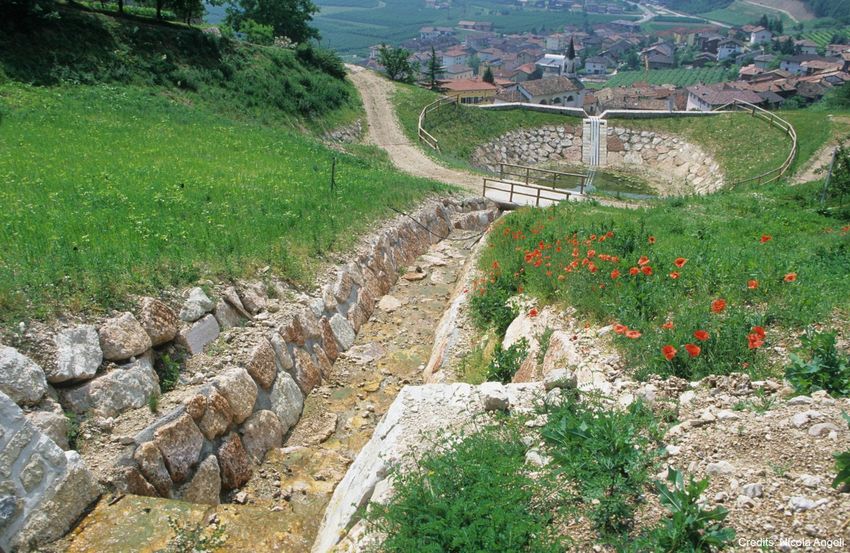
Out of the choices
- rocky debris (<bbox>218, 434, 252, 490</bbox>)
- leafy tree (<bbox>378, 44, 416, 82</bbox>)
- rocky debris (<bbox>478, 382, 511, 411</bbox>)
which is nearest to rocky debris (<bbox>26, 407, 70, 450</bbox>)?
rocky debris (<bbox>218, 434, 252, 490</bbox>)

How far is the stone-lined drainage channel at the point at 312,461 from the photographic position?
6.87 meters

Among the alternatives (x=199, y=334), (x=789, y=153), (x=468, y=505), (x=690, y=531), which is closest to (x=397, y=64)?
(x=789, y=153)

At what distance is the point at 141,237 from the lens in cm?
Result: 1092

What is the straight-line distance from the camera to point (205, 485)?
8.05m

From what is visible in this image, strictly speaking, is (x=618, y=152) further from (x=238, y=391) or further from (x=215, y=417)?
(x=215, y=417)

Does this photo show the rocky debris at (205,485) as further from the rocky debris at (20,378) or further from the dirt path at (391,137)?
the dirt path at (391,137)

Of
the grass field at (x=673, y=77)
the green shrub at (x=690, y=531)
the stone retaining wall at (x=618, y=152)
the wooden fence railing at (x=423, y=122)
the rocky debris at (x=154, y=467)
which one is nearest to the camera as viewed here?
the green shrub at (x=690, y=531)

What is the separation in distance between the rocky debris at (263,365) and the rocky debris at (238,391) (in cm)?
19

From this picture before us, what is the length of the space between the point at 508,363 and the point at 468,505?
15.3 feet

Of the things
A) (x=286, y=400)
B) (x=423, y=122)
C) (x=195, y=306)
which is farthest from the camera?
(x=423, y=122)

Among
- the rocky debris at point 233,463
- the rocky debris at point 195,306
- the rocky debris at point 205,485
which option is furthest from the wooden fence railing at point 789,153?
the rocky debris at point 205,485

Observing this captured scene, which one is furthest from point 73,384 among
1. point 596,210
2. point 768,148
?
point 768,148

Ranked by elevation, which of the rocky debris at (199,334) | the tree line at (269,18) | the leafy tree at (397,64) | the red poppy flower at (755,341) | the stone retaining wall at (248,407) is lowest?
the stone retaining wall at (248,407)

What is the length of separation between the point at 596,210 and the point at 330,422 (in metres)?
11.5
